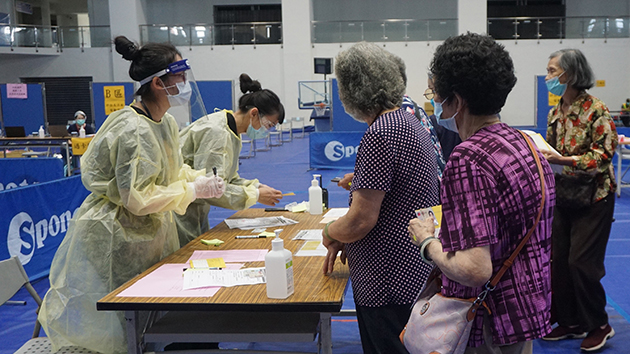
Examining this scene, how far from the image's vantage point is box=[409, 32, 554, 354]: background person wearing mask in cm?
134

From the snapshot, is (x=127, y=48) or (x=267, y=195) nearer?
(x=127, y=48)

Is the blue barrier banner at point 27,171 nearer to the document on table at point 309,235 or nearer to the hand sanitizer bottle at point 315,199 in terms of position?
the hand sanitizer bottle at point 315,199

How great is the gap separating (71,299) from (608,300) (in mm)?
3564

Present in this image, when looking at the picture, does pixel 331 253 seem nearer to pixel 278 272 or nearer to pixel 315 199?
pixel 278 272

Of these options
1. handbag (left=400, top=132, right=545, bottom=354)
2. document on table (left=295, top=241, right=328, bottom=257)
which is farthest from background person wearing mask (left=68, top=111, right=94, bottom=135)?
handbag (left=400, top=132, right=545, bottom=354)

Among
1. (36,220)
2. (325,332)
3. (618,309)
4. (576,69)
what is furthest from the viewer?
(36,220)

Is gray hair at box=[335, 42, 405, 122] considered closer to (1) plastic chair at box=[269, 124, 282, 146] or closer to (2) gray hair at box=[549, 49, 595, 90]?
(2) gray hair at box=[549, 49, 595, 90]

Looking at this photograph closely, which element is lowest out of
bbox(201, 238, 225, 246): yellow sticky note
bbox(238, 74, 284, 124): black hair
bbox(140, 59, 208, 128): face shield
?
bbox(201, 238, 225, 246): yellow sticky note

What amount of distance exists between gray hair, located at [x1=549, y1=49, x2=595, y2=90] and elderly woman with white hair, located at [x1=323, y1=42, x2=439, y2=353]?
156 centimetres

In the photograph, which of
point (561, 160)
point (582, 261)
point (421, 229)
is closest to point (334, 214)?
point (561, 160)

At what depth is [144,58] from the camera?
97.7 inches

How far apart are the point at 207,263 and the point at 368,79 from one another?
3.52 ft

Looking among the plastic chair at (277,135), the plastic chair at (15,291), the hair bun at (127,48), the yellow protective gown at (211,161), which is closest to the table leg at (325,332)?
the plastic chair at (15,291)

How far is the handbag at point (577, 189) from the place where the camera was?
10.2ft
